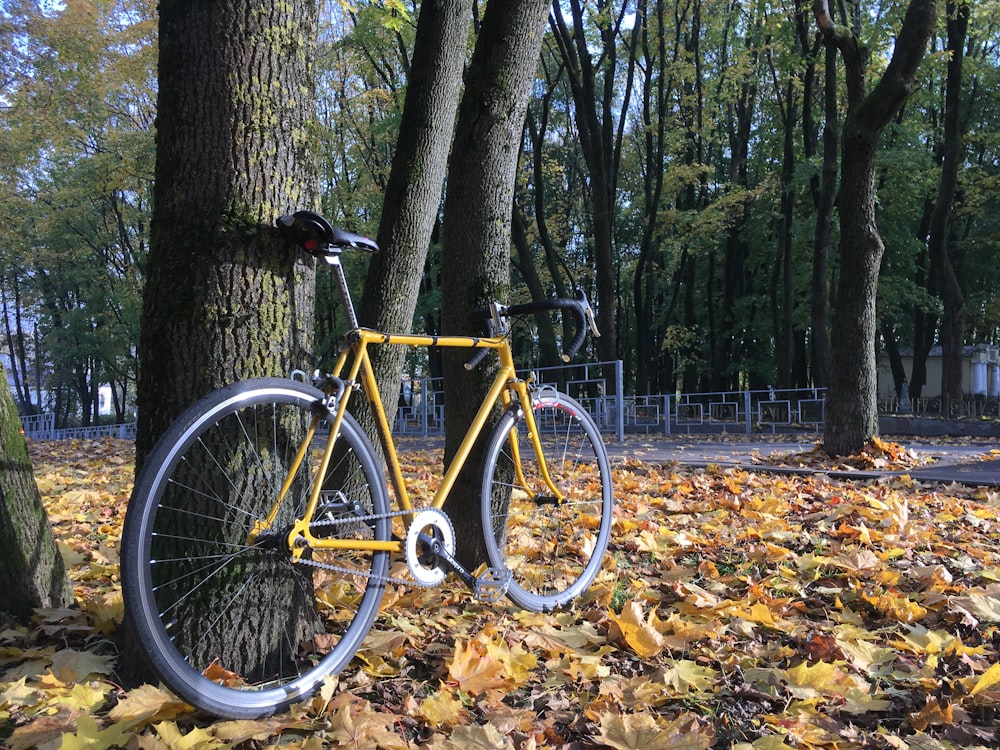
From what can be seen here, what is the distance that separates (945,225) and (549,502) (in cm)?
1773

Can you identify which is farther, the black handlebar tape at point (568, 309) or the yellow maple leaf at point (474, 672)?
the black handlebar tape at point (568, 309)

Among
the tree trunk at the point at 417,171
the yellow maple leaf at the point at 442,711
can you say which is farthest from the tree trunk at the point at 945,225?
the yellow maple leaf at the point at 442,711

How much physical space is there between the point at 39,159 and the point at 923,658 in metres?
26.0

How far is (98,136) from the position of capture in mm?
20391

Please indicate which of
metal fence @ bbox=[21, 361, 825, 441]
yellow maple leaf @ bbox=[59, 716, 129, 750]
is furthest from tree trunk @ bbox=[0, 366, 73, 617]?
metal fence @ bbox=[21, 361, 825, 441]

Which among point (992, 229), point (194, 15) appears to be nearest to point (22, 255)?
point (194, 15)

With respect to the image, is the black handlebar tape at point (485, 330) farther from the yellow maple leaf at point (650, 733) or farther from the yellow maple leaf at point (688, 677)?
the yellow maple leaf at point (650, 733)

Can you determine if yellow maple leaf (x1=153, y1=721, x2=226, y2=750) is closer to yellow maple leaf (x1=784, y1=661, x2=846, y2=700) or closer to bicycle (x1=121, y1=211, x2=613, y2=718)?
bicycle (x1=121, y1=211, x2=613, y2=718)

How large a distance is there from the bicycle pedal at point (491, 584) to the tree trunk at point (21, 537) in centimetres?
145

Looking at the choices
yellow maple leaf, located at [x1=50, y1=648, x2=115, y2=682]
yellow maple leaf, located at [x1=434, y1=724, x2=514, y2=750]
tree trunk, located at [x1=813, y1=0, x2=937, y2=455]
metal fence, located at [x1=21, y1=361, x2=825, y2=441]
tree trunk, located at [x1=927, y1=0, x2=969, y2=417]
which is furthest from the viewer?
tree trunk, located at [x1=927, y1=0, x2=969, y2=417]

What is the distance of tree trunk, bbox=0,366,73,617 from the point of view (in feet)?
8.23

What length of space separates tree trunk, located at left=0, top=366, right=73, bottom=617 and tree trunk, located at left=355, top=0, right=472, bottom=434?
1.64 meters

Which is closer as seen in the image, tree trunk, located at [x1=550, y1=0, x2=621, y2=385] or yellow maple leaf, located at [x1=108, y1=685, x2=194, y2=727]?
yellow maple leaf, located at [x1=108, y1=685, x2=194, y2=727]

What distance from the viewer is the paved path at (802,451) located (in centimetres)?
684
